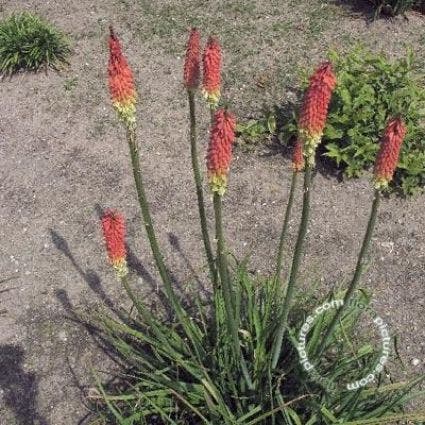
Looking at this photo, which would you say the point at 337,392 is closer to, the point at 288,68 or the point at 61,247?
the point at 61,247

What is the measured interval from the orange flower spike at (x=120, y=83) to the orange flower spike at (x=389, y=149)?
3.19ft

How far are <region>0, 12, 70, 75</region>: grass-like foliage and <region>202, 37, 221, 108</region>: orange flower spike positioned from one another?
4813mm

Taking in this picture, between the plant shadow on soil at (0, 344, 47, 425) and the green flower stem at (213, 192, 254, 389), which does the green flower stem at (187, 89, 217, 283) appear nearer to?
the green flower stem at (213, 192, 254, 389)

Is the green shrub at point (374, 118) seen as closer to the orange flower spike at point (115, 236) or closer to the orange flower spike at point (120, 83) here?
the orange flower spike at point (115, 236)

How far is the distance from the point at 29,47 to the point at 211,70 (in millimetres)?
4954

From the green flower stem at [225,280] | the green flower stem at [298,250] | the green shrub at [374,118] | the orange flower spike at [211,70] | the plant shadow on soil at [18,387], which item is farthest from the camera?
the green shrub at [374,118]

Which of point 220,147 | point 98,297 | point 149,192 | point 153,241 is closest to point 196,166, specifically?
point 153,241

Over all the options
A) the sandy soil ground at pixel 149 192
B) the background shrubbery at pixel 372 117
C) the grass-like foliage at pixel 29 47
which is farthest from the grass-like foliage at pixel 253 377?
the grass-like foliage at pixel 29 47

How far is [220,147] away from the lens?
83.9 inches

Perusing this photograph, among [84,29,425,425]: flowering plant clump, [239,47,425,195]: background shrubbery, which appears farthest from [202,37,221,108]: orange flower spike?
[239,47,425,195]: background shrubbery

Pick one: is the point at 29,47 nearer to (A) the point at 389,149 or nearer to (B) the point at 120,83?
(B) the point at 120,83

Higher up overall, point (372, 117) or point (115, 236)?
point (372, 117)

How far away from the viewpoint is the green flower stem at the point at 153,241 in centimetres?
238

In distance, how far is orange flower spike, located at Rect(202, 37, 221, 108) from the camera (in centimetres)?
247
